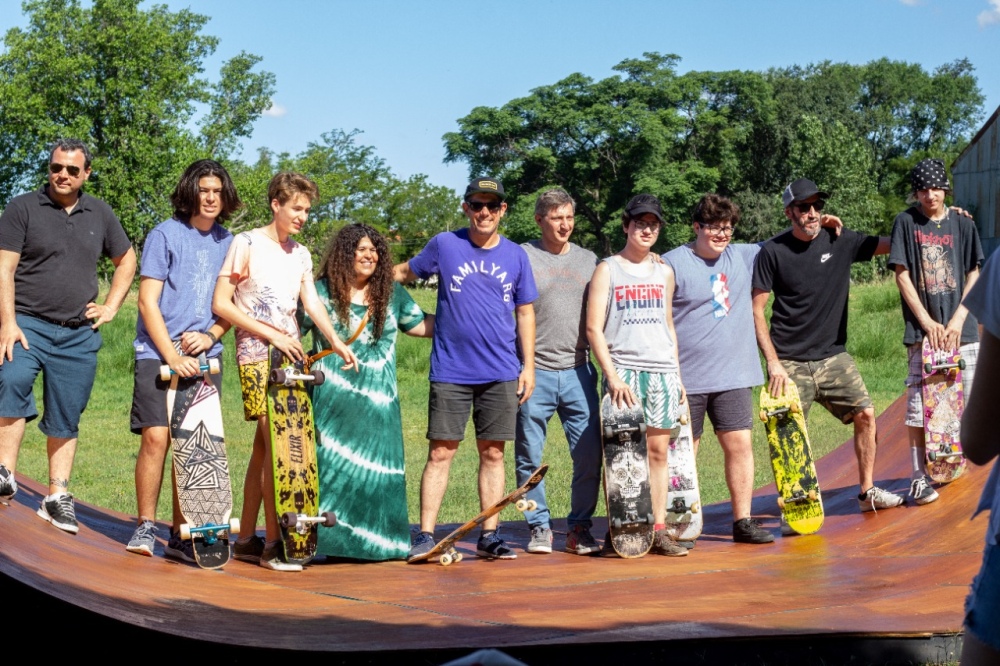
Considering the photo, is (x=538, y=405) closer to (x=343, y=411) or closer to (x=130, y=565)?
(x=343, y=411)

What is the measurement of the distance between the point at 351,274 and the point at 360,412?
78 centimetres

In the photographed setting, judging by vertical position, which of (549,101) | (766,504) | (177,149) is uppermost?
(549,101)

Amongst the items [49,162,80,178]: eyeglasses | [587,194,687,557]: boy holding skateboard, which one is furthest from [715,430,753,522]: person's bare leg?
[49,162,80,178]: eyeglasses

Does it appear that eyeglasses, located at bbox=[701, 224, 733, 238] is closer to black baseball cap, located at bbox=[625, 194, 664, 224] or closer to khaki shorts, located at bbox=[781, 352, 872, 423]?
black baseball cap, located at bbox=[625, 194, 664, 224]

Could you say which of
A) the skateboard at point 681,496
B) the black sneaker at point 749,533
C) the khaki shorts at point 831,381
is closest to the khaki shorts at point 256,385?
the skateboard at point 681,496

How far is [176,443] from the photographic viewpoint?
5664 millimetres

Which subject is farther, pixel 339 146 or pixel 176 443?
pixel 339 146

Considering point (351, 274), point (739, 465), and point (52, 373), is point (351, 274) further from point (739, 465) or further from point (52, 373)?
point (739, 465)

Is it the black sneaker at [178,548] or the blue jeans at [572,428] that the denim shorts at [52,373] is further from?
the blue jeans at [572,428]

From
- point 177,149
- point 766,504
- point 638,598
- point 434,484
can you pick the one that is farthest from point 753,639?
point 177,149

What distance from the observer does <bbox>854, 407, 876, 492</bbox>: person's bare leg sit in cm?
701

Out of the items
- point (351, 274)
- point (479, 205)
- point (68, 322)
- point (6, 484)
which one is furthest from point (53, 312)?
point (479, 205)

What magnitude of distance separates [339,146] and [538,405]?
5980cm

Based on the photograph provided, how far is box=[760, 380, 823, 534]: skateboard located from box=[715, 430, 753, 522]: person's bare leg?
26 cm
